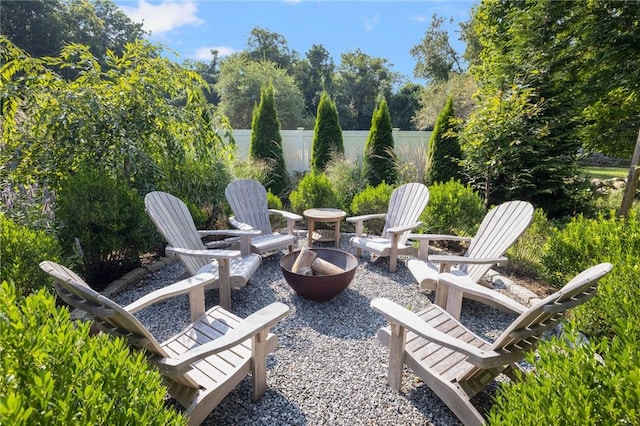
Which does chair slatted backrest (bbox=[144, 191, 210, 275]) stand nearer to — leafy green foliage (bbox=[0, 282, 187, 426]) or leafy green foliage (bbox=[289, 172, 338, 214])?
leafy green foliage (bbox=[0, 282, 187, 426])

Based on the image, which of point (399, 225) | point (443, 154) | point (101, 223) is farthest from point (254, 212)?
point (443, 154)

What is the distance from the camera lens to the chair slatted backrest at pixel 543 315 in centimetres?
118

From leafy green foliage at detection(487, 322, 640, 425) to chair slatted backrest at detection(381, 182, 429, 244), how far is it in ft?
8.17

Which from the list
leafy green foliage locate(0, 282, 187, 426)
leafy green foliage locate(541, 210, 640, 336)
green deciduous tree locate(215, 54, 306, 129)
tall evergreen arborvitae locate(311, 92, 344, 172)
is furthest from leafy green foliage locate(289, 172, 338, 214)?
green deciduous tree locate(215, 54, 306, 129)

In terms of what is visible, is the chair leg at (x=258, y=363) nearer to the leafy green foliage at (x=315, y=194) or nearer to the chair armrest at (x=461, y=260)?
the chair armrest at (x=461, y=260)

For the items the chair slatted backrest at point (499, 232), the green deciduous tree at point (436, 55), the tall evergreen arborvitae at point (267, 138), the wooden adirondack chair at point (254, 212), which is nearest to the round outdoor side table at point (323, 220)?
the wooden adirondack chair at point (254, 212)

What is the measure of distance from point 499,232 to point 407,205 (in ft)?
3.71

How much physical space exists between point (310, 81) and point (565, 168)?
18.1m

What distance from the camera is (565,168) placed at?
5.09 metres

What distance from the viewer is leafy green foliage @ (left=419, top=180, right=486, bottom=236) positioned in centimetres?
368

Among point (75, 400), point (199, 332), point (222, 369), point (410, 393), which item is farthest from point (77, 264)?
point (410, 393)

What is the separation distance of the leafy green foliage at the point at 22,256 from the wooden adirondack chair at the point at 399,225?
2.69 metres

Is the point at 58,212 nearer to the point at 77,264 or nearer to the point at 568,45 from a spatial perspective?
the point at 77,264

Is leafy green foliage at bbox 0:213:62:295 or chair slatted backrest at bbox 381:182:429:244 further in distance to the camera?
chair slatted backrest at bbox 381:182:429:244
